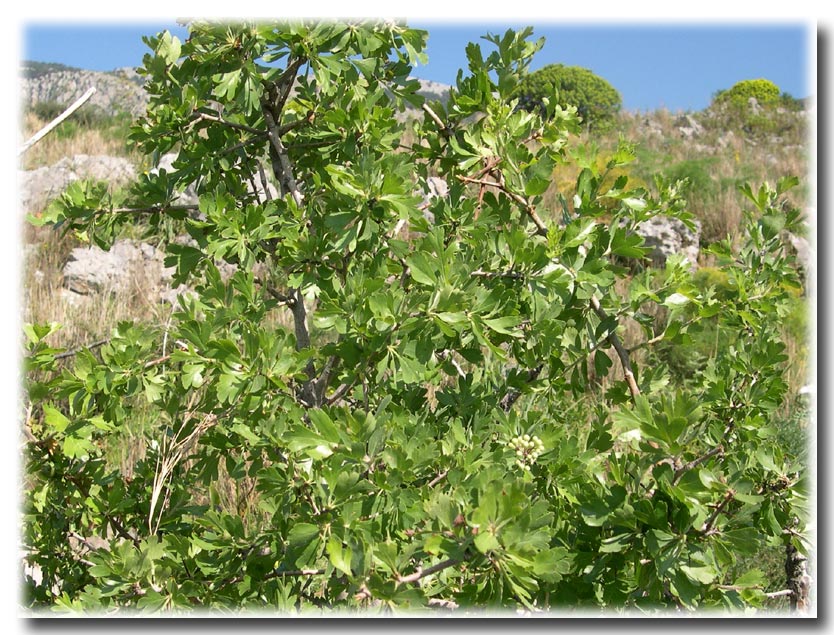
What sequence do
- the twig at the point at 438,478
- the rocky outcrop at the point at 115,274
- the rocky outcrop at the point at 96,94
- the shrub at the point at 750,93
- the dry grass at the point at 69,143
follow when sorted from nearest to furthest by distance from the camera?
the twig at the point at 438,478, the rocky outcrop at the point at 115,274, the dry grass at the point at 69,143, the rocky outcrop at the point at 96,94, the shrub at the point at 750,93

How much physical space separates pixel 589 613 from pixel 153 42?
1529 mm

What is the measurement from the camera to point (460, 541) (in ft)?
3.68

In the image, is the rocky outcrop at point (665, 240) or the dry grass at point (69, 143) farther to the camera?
the dry grass at point (69, 143)

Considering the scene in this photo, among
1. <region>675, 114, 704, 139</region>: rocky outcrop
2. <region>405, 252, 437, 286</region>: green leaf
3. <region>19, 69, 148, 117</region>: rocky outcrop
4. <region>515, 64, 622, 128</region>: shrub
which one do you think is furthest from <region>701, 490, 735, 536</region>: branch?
<region>675, 114, 704, 139</region>: rocky outcrop

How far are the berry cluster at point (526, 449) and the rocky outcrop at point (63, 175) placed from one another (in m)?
5.51

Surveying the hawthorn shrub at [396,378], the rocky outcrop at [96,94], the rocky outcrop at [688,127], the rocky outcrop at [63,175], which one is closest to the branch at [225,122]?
the hawthorn shrub at [396,378]

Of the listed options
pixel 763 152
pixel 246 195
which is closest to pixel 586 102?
pixel 763 152

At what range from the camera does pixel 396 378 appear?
4.60ft

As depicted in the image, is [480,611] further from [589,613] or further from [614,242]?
[614,242]

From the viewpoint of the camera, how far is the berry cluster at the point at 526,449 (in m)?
1.47

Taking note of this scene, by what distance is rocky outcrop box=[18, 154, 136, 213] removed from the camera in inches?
247

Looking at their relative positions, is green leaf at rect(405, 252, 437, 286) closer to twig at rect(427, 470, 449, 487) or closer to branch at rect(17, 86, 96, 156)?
twig at rect(427, 470, 449, 487)

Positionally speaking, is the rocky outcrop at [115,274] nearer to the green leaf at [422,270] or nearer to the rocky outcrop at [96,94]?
the green leaf at [422,270]

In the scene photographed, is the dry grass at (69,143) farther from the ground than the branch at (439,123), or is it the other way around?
the dry grass at (69,143)
